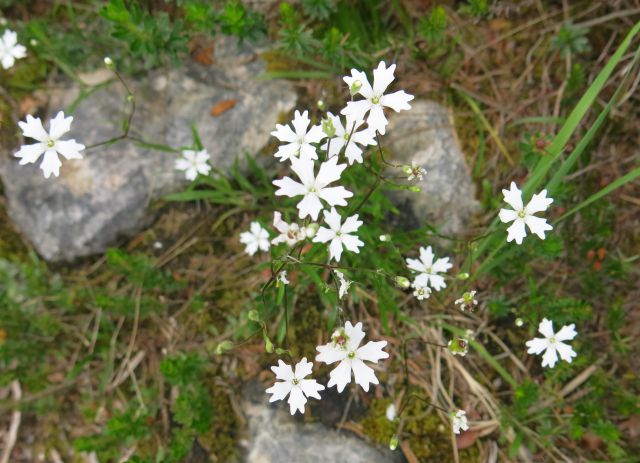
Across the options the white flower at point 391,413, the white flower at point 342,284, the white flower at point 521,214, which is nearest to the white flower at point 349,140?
the white flower at point 342,284

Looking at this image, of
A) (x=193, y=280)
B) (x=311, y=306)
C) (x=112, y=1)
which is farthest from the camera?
(x=193, y=280)

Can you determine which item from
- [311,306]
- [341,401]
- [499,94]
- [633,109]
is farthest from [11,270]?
[633,109]

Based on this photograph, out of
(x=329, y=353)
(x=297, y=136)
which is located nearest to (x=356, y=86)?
(x=297, y=136)

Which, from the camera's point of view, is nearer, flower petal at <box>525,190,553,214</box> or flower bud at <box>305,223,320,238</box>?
flower bud at <box>305,223,320,238</box>

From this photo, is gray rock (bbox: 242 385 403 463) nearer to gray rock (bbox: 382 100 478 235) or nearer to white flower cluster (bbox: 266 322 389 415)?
white flower cluster (bbox: 266 322 389 415)

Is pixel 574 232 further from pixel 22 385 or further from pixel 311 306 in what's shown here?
pixel 22 385

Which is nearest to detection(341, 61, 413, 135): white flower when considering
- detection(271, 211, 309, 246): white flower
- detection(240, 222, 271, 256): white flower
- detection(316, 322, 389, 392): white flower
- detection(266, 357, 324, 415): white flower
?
detection(271, 211, 309, 246): white flower

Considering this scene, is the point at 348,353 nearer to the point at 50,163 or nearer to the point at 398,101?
the point at 398,101
